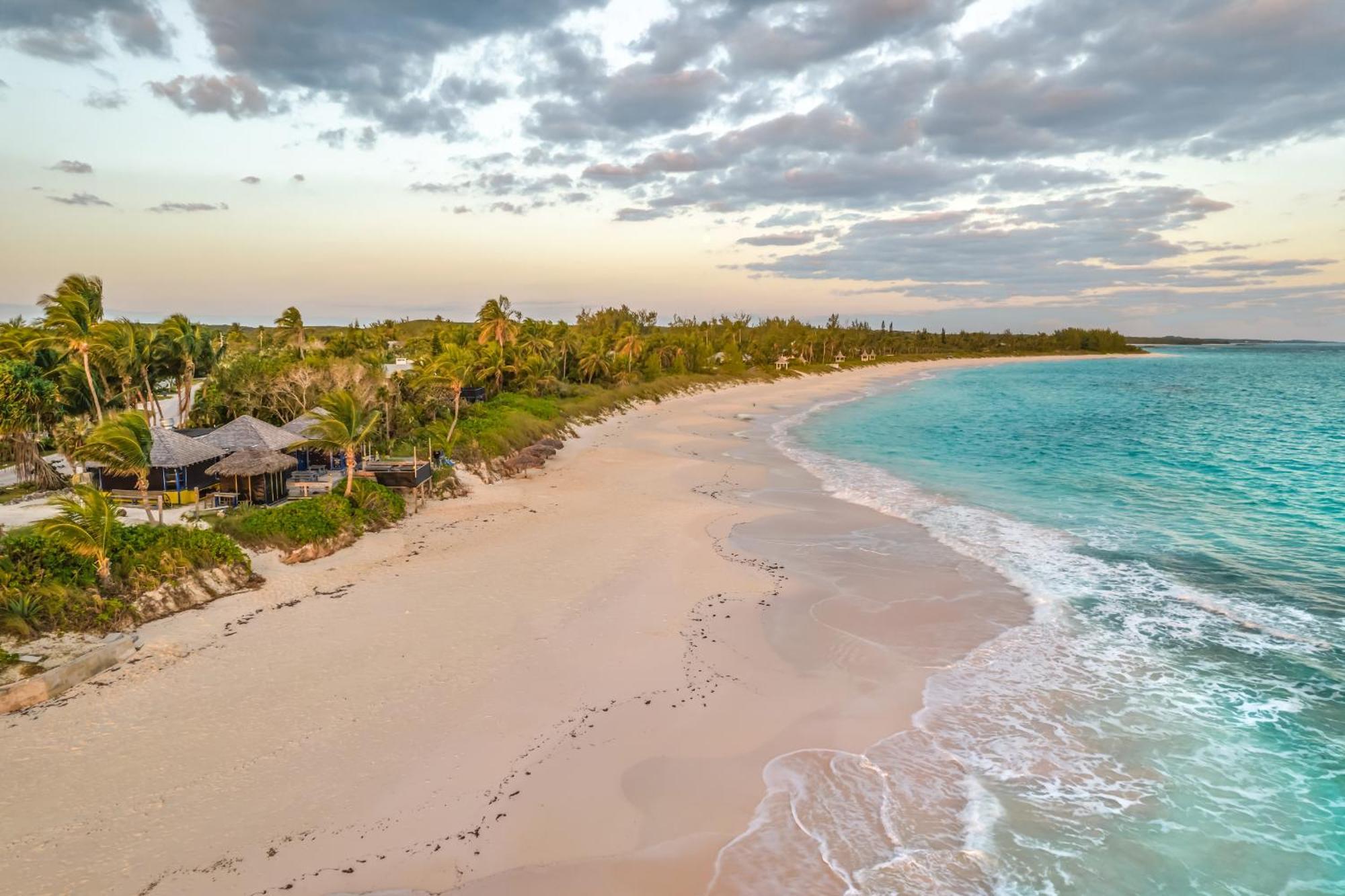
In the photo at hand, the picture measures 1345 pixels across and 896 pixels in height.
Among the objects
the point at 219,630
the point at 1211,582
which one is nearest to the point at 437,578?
the point at 219,630

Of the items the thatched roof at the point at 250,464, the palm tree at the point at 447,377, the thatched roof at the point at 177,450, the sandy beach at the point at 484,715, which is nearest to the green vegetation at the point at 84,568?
the sandy beach at the point at 484,715

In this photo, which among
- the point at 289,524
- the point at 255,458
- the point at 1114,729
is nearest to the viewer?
the point at 1114,729

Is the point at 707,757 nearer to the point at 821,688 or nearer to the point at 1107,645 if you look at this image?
the point at 821,688

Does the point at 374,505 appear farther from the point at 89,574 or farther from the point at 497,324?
the point at 497,324

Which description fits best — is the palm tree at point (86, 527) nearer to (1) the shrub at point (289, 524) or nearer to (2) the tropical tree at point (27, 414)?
(1) the shrub at point (289, 524)

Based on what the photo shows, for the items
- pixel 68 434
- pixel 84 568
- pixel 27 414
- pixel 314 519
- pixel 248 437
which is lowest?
pixel 314 519

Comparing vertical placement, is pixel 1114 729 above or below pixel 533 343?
below

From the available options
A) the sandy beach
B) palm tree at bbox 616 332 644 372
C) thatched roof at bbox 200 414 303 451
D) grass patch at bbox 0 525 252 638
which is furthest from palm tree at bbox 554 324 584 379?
grass patch at bbox 0 525 252 638

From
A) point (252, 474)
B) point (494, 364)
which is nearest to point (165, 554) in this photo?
point (252, 474)
